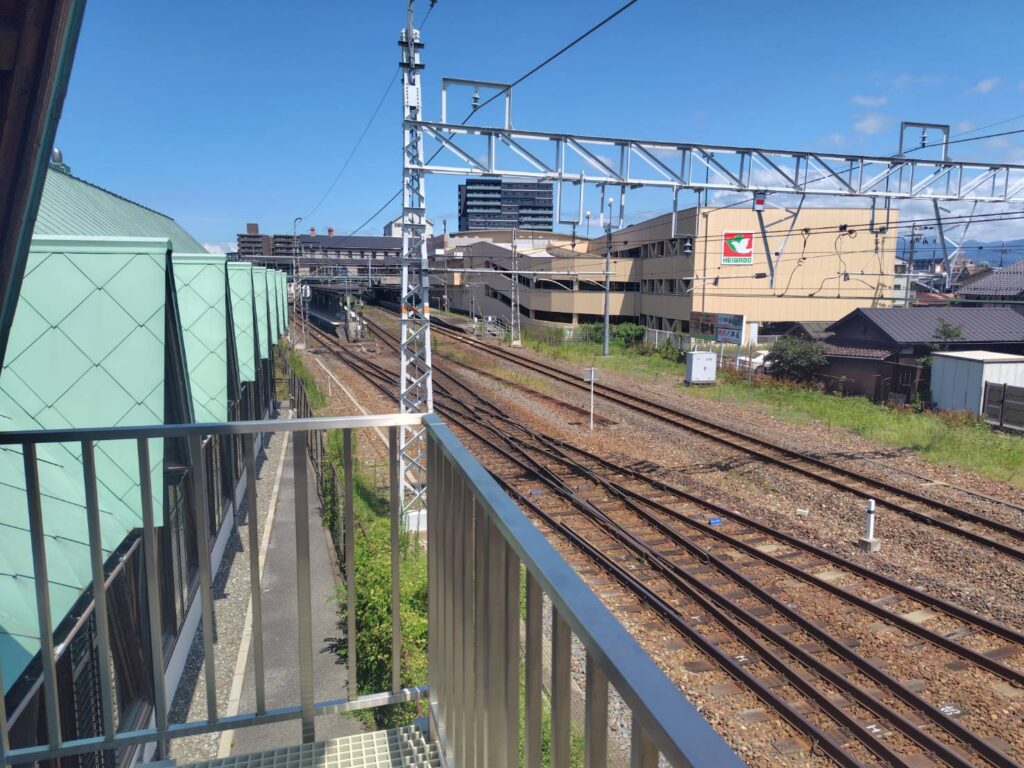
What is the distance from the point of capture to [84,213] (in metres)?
9.96

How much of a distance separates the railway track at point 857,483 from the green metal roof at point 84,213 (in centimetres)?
1111

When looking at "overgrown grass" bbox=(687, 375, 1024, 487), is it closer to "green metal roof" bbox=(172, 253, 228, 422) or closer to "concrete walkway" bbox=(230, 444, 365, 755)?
"concrete walkway" bbox=(230, 444, 365, 755)

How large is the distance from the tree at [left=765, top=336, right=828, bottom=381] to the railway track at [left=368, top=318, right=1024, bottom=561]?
6453 mm

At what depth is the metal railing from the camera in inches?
33.2

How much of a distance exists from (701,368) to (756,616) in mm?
16179

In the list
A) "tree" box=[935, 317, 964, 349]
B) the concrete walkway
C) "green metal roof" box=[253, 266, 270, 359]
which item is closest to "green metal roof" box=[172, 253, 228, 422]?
the concrete walkway

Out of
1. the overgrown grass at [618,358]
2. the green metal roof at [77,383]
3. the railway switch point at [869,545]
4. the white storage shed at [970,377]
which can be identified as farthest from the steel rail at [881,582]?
the overgrown grass at [618,358]

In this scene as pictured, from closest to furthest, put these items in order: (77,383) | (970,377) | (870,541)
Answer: (77,383) → (870,541) → (970,377)

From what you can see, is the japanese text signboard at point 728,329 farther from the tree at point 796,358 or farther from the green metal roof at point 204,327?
the green metal roof at point 204,327

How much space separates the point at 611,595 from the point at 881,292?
35398 mm

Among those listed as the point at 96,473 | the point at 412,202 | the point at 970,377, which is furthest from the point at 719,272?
the point at 96,473

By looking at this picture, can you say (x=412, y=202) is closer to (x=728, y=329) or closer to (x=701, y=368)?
(x=701, y=368)

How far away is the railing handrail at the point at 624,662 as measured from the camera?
0.70m

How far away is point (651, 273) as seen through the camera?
136 feet
